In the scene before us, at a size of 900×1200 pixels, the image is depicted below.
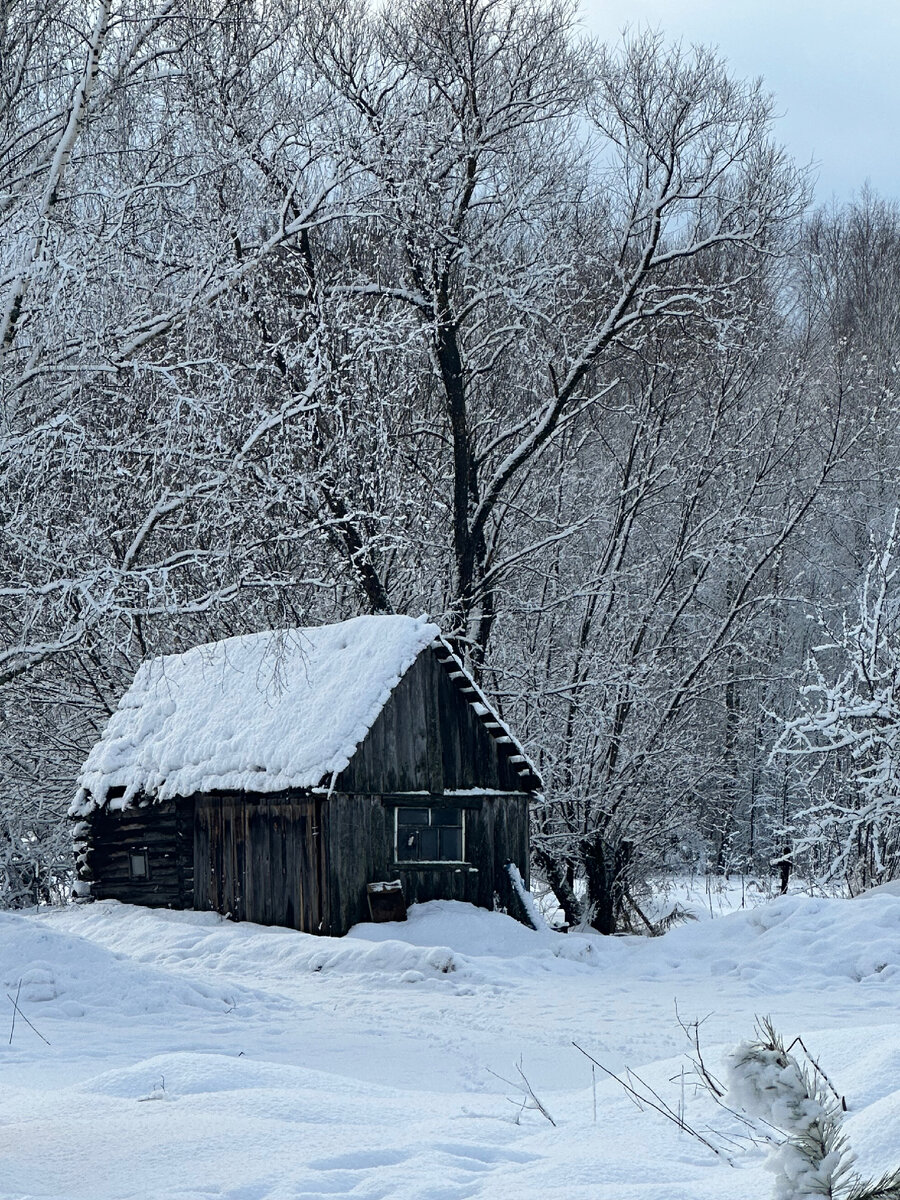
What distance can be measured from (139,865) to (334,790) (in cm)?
580

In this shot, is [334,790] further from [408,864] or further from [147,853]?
[147,853]

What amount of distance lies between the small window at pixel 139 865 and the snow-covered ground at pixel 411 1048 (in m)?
0.77

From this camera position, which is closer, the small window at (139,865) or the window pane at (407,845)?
the window pane at (407,845)

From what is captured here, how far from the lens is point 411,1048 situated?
10508mm

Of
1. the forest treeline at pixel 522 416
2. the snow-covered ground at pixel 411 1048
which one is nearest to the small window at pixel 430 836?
the snow-covered ground at pixel 411 1048

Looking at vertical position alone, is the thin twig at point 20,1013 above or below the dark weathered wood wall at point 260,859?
below

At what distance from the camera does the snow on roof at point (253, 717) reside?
17.9 m

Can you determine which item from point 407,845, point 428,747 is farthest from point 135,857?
point 428,747

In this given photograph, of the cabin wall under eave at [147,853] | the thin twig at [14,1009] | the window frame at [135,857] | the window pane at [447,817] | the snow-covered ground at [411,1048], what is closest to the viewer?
the snow-covered ground at [411,1048]

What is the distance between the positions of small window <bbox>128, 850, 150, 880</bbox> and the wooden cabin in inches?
Answer: 1.2

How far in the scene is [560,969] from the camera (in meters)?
15.2

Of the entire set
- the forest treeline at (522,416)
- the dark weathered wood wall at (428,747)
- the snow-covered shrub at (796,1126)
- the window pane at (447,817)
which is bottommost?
the window pane at (447,817)

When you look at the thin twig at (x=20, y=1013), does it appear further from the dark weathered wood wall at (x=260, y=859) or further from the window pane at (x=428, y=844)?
the window pane at (x=428, y=844)

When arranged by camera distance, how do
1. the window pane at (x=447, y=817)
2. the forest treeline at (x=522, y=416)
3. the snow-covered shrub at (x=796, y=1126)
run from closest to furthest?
the snow-covered shrub at (x=796, y=1126) < the forest treeline at (x=522, y=416) < the window pane at (x=447, y=817)
